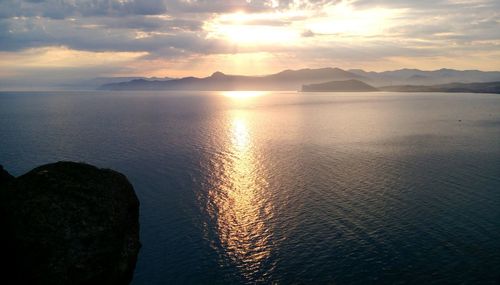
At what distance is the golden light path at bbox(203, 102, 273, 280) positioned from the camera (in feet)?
155

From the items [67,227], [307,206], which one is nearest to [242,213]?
[307,206]

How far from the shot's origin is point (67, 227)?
24.4 m

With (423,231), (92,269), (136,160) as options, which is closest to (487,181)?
(423,231)

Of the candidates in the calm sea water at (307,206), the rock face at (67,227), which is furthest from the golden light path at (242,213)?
the rock face at (67,227)

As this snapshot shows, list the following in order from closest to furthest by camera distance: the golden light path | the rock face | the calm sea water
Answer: the rock face < the calm sea water < the golden light path

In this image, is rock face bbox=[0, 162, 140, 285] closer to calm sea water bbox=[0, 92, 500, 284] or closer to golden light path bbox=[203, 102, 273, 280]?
calm sea water bbox=[0, 92, 500, 284]

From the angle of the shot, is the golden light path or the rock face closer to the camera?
the rock face

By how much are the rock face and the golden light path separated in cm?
2084

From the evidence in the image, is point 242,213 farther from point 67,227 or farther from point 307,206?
point 67,227

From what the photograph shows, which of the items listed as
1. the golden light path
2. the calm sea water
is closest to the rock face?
the calm sea water

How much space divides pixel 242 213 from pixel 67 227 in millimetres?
39744

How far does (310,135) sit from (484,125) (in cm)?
9433

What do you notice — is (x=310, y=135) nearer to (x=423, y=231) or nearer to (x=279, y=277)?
(x=423, y=231)

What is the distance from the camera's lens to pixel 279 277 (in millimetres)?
42469
